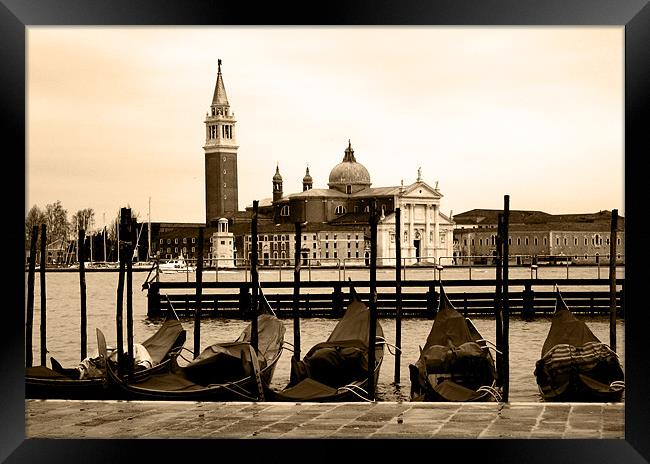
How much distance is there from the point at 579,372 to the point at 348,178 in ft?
128

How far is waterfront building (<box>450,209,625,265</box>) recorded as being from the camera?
95.0ft

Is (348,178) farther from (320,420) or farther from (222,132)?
(320,420)

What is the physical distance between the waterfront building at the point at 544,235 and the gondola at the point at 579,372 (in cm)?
2015

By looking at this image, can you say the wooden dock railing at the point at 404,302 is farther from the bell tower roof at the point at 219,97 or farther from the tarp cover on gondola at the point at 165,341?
the bell tower roof at the point at 219,97

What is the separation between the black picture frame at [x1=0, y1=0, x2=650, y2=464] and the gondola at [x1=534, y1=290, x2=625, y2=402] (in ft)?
9.69

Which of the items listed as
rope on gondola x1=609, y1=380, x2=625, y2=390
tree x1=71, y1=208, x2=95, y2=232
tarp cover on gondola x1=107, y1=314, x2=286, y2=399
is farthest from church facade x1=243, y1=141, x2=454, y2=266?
rope on gondola x1=609, y1=380, x2=625, y2=390

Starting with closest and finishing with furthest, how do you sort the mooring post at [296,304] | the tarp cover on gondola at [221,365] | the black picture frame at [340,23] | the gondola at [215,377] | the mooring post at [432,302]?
the black picture frame at [340,23] < the gondola at [215,377] < the tarp cover on gondola at [221,365] < the mooring post at [296,304] < the mooring post at [432,302]

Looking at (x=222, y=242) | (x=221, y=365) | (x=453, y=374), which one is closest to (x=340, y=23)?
(x=453, y=374)

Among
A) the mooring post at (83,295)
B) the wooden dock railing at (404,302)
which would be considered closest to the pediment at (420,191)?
the wooden dock railing at (404,302)

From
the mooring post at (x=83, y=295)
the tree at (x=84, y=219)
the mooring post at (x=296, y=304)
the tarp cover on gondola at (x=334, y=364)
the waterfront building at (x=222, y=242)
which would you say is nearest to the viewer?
the tarp cover on gondola at (x=334, y=364)

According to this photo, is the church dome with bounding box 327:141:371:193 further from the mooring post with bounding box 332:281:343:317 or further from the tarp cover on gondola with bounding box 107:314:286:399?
the tarp cover on gondola with bounding box 107:314:286:399

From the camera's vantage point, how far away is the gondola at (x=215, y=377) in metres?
5.58
